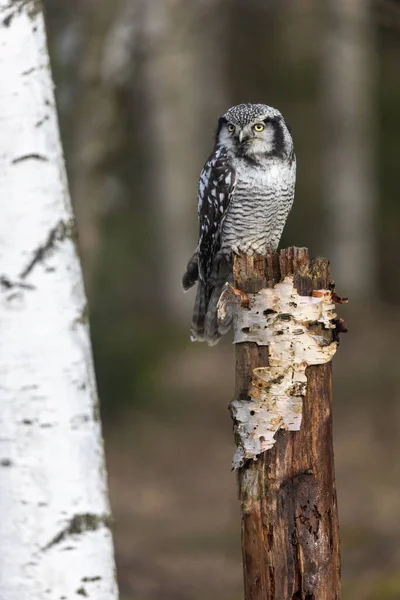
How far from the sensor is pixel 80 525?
2879 millimetres

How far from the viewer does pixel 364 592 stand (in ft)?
19.0

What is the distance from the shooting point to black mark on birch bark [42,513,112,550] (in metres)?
2.84

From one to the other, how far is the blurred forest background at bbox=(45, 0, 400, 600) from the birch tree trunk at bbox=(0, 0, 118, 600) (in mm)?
2790

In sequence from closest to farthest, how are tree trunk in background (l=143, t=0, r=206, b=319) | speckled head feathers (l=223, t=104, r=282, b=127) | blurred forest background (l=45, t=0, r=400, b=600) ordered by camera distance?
speckled head feathers (l=223, t=104, r=282, b=127) < blurred forest background (l=45, t=0, r=400, b=600) < tree trunk in background (l=143, t=0, r=206, b=319)

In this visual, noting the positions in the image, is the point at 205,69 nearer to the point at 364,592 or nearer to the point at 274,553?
the point at 364,592

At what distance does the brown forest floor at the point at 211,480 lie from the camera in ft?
21.1

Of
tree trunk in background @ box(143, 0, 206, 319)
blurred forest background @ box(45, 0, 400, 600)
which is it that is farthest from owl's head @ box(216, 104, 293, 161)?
tree trunk in background @ box(143, 0, 206, 319)

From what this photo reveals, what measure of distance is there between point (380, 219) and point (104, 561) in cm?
1486

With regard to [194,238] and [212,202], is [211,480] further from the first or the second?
[194,238]

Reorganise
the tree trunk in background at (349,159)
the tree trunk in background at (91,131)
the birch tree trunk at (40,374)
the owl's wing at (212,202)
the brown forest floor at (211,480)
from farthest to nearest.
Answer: the tree trunk in background at (349,159), the tree trunk in background at (91,131), the brown forest floor at (211,480), the owl's wing at (212,202), the birch tree trunk at (40,374)

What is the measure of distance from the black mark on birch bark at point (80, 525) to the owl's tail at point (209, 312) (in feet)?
5.31

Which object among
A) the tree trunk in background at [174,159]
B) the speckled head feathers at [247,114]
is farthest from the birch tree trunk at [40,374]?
the tree trunk in background at [174,159]

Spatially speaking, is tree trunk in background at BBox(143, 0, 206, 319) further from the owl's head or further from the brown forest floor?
the owl's head

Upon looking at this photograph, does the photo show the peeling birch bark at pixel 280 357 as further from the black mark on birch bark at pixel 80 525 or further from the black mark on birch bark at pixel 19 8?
the black mark on birch bark at pixel 19 8
